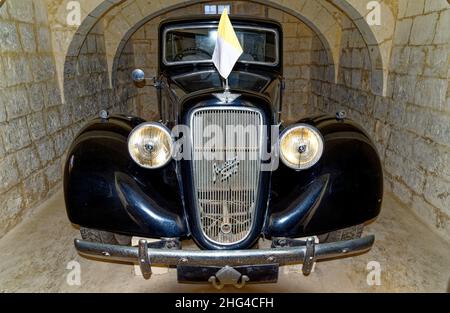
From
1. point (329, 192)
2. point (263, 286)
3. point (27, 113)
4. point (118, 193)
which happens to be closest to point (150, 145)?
point (118, 193)

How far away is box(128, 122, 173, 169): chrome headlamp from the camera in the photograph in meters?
2.02

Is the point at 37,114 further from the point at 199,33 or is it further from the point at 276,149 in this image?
the point at 276,149

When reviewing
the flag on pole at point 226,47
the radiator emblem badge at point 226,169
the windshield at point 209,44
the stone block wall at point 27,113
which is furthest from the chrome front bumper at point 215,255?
the windshield at point 209,44

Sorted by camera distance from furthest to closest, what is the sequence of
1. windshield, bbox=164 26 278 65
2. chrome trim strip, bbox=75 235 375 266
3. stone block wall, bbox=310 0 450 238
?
windshield, bbox=164 26 278 65, stone block wall, bbox=310 0 450 238, chrome trim strip, bbox=75 235 375 266

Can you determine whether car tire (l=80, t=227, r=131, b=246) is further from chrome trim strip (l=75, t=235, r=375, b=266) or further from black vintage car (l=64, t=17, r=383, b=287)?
chrome trim strip (l=75, t=235, r=375, b=266)

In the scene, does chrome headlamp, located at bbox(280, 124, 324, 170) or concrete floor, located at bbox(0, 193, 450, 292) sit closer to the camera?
chrome headlamp, located at bbox(280, 124, 324, 170)

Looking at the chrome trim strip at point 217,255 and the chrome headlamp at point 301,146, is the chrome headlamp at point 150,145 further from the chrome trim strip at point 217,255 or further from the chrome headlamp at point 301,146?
the chrome headlamp at point 301,146

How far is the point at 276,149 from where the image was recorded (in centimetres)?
212

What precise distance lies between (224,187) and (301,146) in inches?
20.5

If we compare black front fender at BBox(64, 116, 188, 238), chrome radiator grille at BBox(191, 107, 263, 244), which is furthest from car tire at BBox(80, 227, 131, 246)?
chrome radiator grille at BBox(191, 107, 263, 244)

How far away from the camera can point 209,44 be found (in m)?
3.26

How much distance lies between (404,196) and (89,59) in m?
4.49

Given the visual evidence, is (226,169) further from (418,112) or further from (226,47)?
(418,112)
